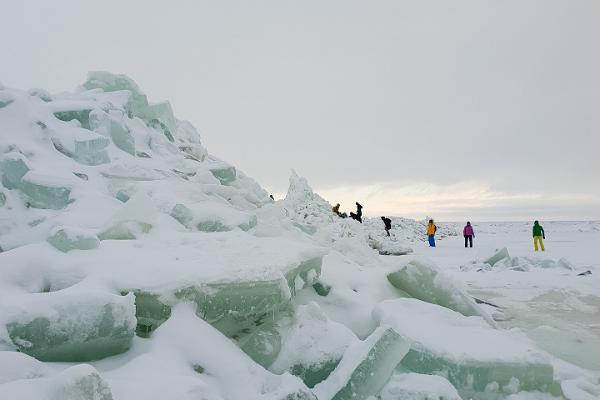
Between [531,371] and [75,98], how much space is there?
236 inches

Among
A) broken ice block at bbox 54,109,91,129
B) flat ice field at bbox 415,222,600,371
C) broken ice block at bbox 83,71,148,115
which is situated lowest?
flat ice field at bbox 415,222,600,371

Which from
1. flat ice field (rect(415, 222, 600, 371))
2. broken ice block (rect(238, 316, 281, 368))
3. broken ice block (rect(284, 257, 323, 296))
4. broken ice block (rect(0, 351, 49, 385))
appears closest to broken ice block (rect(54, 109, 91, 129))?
broken ice block (rect(284, 257, 323, 296))

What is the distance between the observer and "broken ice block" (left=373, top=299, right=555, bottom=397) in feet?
7.64

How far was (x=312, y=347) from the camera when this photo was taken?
2.22 metres

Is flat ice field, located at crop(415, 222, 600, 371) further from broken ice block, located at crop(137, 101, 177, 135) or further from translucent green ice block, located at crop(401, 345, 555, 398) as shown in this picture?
broken ice block, located at crop(137, 101, 177, 135)

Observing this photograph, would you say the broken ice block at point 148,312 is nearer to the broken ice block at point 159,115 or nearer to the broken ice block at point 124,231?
the broken ice block at point 124,231

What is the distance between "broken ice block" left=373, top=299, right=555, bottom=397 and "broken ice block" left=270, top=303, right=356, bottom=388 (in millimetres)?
360

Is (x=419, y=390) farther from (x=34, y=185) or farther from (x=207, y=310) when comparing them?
(x=34, y=185)

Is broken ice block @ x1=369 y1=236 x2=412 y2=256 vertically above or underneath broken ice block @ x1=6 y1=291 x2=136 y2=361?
underneath

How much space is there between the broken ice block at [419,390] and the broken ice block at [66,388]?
4.04 feet

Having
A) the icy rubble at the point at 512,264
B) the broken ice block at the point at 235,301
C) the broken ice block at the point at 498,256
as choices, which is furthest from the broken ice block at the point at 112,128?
the broken ice block at the point at 498,256

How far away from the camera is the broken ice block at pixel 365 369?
1.93m

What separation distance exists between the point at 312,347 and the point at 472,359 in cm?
88

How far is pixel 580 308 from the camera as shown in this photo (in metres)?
4.73
